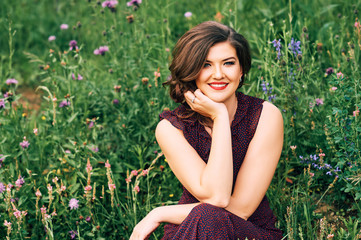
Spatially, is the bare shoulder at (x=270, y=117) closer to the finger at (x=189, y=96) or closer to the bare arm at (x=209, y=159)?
the bare arm at (x=209, y=159)

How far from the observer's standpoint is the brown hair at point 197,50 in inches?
93.1

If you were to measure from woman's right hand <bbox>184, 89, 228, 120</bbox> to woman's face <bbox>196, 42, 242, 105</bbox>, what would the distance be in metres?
0.05

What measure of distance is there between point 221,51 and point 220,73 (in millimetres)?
107

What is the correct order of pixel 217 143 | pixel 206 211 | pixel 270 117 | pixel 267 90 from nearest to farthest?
pixel 206 211, pixel 217 143, pixel 270 117, pixel 267 90

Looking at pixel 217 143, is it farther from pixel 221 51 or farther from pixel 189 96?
pixel 221 51

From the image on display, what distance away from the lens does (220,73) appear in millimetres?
2377

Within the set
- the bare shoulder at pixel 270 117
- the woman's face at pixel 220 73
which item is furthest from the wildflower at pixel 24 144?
the bare shoulder at pixel 270 117

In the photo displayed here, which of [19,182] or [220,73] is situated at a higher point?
[220,73]

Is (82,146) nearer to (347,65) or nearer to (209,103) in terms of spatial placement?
(209,103)

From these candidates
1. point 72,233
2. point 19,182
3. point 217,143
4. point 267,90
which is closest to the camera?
point 217,143

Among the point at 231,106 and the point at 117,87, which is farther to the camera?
the point at 117,87

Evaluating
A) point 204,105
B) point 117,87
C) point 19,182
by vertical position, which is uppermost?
point 117,87

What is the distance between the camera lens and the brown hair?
237cm

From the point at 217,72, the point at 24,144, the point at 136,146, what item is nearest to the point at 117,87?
the point at 136,146
